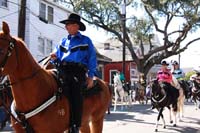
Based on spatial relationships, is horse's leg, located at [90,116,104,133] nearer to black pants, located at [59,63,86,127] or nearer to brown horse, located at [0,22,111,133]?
black pants, located at [59,63,86,127]

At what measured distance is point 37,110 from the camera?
16.7ft

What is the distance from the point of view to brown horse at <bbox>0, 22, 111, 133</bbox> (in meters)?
4.86

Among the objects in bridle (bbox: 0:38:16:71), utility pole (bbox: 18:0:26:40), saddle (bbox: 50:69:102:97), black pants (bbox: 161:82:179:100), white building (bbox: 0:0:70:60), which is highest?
white building (bbox: 0:0:70:60)

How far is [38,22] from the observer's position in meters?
27.6

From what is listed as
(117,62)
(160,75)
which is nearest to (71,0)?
(117,62)

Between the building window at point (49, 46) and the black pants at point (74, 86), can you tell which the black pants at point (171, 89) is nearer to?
the black pants at point (74, 86)

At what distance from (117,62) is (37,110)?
49.8m

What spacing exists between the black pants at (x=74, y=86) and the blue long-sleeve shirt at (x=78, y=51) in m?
0.10

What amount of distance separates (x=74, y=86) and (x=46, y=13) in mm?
24322

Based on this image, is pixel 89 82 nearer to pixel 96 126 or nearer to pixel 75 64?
pixel 75 64

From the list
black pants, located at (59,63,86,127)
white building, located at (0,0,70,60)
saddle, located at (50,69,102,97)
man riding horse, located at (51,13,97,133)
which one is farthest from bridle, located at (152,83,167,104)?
white building, located at (0,0,70,60)

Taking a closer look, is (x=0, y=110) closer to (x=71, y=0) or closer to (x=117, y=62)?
(x=71, y=0)

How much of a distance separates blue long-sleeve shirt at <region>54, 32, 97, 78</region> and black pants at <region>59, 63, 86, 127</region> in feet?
0.33

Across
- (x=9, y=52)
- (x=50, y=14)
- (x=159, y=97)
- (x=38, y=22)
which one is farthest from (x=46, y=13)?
(x=9, y=52)
